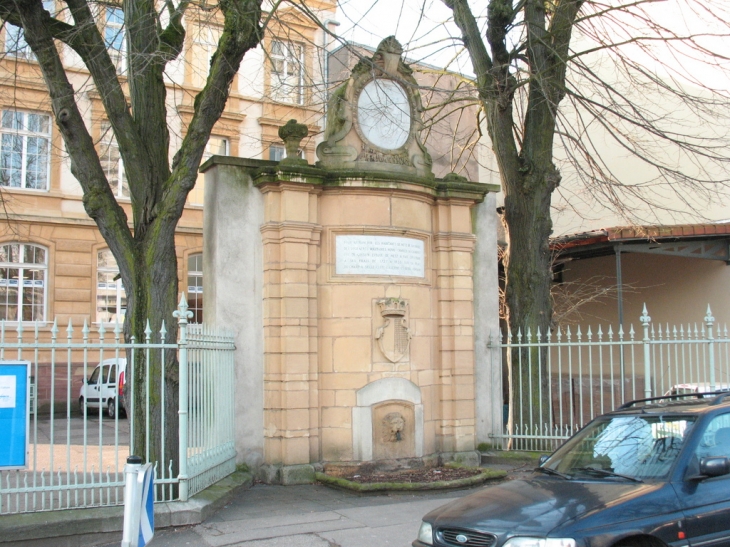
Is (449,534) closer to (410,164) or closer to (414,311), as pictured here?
(414,311)

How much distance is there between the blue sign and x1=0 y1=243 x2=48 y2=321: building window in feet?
51.2

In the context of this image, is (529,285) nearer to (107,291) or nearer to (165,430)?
(165,430)

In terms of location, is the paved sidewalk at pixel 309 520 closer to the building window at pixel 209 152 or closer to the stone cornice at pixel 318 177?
the stone cornice at pixel 318 177

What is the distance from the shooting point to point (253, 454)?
32.1ft

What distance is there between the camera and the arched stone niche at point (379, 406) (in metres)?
10.0

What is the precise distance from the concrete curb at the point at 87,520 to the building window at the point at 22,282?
15702 mm

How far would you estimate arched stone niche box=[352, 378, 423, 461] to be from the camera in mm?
10008

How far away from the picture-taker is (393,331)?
33.7ft

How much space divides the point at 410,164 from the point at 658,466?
636cm

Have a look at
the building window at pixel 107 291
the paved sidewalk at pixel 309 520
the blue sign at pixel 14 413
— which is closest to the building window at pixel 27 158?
the building window at pixel 107 291

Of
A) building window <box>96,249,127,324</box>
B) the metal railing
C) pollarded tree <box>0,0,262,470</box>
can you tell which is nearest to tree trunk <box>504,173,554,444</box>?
the metal railing

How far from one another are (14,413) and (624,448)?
17.7ft

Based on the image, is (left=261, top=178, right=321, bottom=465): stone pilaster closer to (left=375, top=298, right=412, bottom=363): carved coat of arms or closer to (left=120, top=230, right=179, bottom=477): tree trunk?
(left=375, top=298, right=412, bottom=363): carved coat of arms

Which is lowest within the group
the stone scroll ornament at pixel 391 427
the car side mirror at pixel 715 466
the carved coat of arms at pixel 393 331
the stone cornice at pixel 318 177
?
the stone scroll ornament at pixel 391 427
